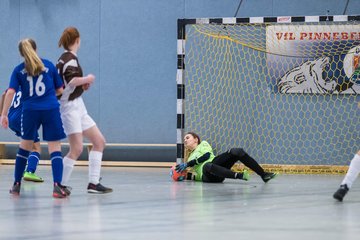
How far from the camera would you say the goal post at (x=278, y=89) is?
45.9ft

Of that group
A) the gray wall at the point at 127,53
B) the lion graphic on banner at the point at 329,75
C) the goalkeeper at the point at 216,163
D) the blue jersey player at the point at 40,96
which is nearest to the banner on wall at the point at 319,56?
the lion graphic on banner at the point at 329,75

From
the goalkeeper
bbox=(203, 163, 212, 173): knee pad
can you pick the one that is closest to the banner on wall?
the goalkeeper

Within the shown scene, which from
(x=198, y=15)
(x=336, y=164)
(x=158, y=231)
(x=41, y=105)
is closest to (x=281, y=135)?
(x=336, y=164)

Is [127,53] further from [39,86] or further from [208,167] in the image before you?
[39,86]

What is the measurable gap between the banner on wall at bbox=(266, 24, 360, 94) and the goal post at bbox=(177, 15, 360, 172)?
19mm

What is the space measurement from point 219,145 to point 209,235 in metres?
9.67

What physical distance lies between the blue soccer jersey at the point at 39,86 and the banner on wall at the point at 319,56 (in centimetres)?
743

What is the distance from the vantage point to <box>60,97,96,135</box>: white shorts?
7547mm

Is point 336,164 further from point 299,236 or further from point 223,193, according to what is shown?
point 299,236

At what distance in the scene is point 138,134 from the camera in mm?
15352

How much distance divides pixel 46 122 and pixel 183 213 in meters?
2.06

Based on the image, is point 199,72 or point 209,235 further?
point 199,72

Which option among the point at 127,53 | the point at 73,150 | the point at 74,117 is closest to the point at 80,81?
the point at 74,117

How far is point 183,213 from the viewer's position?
241 inches
